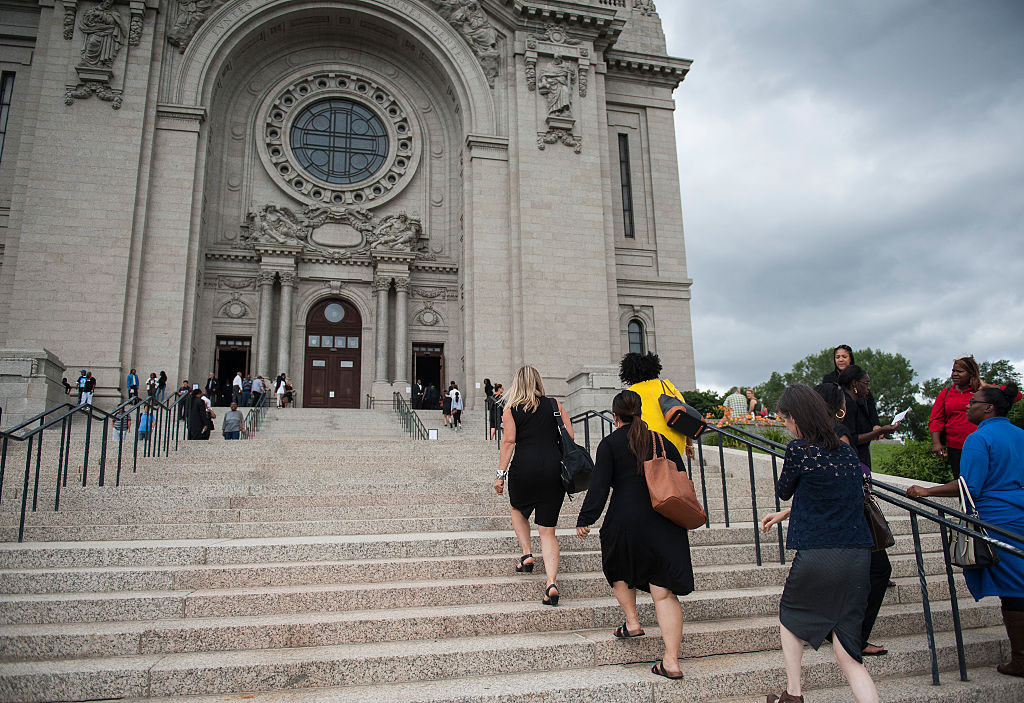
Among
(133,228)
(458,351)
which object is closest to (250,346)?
(133,228)

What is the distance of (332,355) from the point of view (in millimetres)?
24281

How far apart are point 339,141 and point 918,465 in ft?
72.9

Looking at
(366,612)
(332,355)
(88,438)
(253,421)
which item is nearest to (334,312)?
(332,355)

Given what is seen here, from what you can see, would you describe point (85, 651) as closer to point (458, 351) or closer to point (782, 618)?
point (782, 618)

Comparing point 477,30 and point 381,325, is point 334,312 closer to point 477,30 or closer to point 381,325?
point 381,325

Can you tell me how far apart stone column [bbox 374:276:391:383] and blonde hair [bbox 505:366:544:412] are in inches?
714

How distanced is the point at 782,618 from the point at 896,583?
2914mm

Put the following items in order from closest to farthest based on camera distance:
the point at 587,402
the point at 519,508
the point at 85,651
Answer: the point at 85,651 → the point at 519,508 → the point at 587,402

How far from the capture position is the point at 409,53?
25.9m

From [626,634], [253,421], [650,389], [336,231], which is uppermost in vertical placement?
[336,231]

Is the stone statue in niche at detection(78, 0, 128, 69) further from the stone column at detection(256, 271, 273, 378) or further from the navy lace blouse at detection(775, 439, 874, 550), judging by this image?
the navy lace blouse at detection(775, 439, 874, 550)

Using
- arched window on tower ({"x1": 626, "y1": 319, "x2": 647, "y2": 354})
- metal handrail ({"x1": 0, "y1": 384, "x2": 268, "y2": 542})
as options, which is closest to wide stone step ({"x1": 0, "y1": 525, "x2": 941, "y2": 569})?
metal handrail ({"x1": 0, "y1": 384, "x2": 268, "y2": 542})

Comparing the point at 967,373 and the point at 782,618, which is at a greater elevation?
the point at 967,373

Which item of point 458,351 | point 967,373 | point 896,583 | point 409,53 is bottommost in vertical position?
point 896,583
